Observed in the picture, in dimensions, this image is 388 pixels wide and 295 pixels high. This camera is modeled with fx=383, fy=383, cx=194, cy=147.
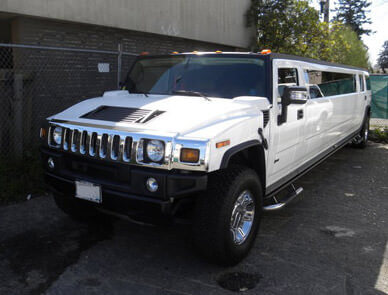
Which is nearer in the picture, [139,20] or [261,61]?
[261,61]

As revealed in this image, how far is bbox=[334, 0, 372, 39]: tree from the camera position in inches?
2156

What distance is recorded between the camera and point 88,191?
3186 mm

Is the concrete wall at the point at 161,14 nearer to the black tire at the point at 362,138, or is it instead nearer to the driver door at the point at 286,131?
the driver door at the point at 286,131

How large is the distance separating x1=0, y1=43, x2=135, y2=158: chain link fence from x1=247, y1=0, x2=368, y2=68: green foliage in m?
6.22

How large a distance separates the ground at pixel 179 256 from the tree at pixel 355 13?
56960 mm

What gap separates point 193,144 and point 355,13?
60.4 meters

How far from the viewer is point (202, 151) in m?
2.79

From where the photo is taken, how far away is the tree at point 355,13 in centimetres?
5475

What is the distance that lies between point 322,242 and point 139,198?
207 centimetres

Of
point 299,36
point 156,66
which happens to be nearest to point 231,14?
point 299,36

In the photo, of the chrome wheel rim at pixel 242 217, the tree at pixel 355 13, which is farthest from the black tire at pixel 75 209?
the tree at pixel 355 13

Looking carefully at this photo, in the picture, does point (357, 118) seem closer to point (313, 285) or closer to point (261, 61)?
point (261, 61)

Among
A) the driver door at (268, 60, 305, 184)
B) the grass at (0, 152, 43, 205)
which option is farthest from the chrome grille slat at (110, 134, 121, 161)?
the grass at (0, 152, 43, 205)

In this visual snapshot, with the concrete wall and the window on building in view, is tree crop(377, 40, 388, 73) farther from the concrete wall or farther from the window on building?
the window on building
